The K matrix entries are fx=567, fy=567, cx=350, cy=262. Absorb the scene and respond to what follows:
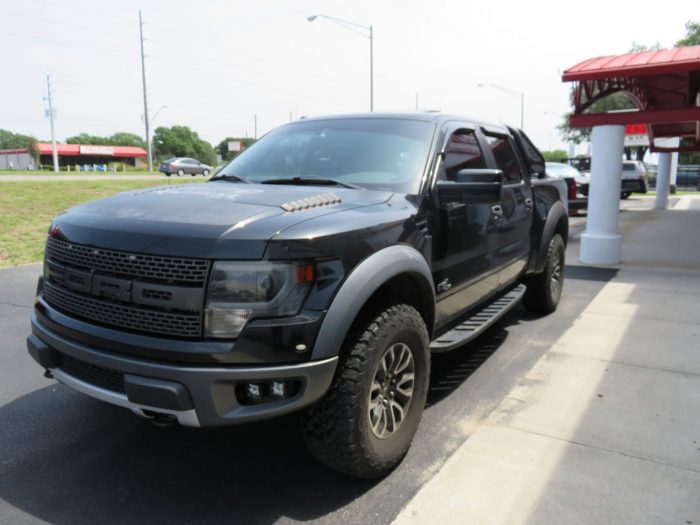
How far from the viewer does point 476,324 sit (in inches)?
151

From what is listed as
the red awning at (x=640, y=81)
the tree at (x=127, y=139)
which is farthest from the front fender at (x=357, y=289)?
the tree at (x=127, y=139)

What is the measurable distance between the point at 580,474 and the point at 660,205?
2011 centimetres

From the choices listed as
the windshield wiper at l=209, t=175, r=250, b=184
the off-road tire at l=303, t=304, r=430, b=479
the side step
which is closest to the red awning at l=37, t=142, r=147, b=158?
the windshield wiper at l=209, t=175, r=250, b=184

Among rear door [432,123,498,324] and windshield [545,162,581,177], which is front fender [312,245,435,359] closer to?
rear door [432,123,498,324]

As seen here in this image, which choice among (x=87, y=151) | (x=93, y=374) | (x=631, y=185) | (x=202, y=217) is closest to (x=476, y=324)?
(x=202, y=217)

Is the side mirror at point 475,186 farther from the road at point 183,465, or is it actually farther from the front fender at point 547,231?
the front fender at point 547,231

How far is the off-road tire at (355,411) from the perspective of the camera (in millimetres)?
2420

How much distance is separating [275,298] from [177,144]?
135m

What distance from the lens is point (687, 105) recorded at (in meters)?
9.02

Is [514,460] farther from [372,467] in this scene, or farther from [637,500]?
[372,467]

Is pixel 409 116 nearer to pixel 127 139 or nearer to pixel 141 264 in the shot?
pixel 141 264

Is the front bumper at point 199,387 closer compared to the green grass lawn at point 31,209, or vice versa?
the front bumper at point 199,387

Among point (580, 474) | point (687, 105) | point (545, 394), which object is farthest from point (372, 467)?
point (687, 105)

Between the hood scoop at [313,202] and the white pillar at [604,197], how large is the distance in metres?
7.09
